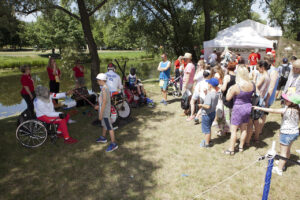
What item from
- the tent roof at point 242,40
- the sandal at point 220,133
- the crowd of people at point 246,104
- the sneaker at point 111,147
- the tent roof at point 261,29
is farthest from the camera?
the tent roof at point 261,29

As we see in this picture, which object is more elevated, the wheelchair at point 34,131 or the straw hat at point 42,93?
the straw hat at point 42,93

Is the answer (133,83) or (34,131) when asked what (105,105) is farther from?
(133,83)

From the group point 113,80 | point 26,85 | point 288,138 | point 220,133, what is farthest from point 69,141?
point 288,138

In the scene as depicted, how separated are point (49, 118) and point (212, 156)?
3925mm

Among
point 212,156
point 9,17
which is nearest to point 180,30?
point 9,17

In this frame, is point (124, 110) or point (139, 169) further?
point (124, 110)

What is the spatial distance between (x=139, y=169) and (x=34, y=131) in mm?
2795

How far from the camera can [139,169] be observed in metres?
3.98

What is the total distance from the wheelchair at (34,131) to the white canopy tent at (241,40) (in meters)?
9.86

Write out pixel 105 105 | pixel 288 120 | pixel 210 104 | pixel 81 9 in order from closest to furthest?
pixel 288 120 → pixel 210 104 → pixel 105 105 → pixel 81 9

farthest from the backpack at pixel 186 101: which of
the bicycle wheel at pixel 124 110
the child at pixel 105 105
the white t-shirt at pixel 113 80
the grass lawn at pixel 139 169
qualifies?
the child at pixel 105 105

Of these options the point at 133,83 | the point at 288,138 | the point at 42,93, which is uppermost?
the point at 42,93

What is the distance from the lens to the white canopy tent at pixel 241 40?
10.6 metres

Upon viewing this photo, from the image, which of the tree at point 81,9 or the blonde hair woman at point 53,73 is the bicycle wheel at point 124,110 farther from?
the tree at point 81,9
